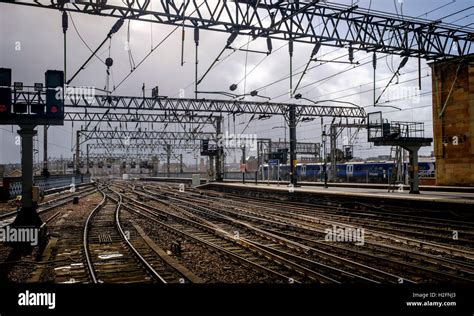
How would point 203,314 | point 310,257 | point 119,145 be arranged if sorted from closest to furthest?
1. point 203,314
2. point 310,257
3. point 119,145

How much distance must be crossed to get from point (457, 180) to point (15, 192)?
28.9 m

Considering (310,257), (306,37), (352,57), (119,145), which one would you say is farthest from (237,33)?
(119,145)

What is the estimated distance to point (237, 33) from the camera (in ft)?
42.7

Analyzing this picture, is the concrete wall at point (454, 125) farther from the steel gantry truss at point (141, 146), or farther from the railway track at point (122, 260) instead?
the steel gantry truss at point (141, 146)

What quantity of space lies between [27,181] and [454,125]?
2339cm

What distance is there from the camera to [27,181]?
35.7 feet

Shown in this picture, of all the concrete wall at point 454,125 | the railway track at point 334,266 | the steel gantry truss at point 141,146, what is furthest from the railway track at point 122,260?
the steel gantry truss at point 141,146

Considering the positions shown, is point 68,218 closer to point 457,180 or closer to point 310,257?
point 310,257

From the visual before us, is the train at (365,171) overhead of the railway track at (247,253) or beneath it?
overhead

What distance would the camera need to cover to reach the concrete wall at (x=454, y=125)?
22.4 m

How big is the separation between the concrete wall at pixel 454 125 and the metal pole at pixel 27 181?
844 inches

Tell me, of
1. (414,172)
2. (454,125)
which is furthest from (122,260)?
(454,125)

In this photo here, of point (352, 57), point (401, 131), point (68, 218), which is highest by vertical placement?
point (352, 57)

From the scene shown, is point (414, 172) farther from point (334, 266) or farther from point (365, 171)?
point (365, 171)
